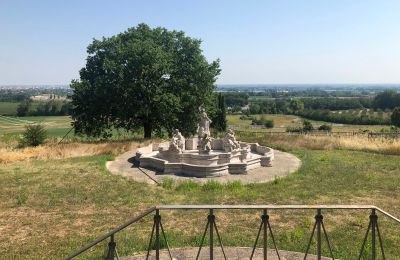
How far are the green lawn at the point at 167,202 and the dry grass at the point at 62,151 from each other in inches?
61.0

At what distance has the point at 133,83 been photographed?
28.2m

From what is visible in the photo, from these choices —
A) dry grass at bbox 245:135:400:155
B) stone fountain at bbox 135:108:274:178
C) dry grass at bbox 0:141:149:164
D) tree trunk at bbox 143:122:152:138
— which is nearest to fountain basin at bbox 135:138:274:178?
stone fountain at bbox 135:108:274:178

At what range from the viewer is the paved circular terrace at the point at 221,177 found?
1697cm

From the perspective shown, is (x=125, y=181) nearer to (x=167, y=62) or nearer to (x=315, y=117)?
(x=167, y=62)

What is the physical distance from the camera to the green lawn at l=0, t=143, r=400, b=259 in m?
8.98

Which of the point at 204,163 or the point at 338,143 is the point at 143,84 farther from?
the point at 338,143

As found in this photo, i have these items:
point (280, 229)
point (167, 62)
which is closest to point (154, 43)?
point (167, 62)

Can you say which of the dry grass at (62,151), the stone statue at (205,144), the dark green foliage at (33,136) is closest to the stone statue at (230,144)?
the stone statue at (205,144)

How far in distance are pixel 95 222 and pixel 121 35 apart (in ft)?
80.6

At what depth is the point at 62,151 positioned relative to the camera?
23.0 m

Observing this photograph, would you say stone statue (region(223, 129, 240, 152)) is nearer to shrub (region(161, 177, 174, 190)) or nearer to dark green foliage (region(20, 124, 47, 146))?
shrub (region(161, 177, 174, 190))

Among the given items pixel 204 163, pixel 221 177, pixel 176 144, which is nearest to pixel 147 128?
pixel 176 144

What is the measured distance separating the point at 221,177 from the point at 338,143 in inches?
519

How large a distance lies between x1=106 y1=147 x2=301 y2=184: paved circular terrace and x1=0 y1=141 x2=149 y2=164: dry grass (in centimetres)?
242
